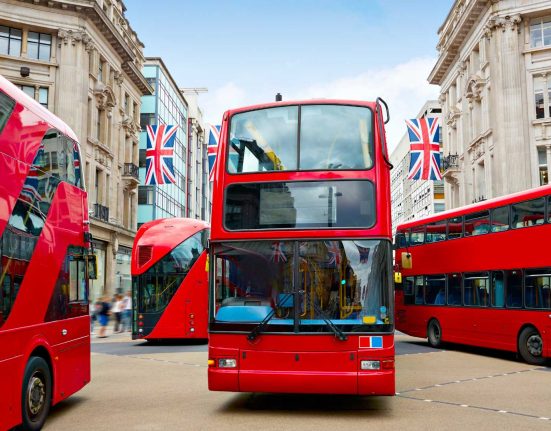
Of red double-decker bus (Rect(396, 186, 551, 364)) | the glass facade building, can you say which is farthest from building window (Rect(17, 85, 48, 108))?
red double-decker bus (Rect(396, 186, 551, 364))

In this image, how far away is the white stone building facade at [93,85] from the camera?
122 ft

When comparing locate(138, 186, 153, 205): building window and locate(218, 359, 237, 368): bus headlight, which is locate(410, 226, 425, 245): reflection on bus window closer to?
locate(218, 359, 237, 368): bus headlight

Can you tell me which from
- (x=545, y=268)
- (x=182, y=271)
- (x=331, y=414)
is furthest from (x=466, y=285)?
(x=331, y=414)

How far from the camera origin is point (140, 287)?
70.3 feet

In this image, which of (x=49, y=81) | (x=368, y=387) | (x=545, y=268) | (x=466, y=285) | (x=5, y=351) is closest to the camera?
(x=5, y=351)

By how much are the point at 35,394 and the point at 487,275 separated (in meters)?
12.1

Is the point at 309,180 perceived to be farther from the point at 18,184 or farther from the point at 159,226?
the point at 159,226

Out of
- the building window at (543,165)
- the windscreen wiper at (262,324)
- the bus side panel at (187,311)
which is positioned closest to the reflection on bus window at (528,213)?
the windscreen wiper at (262,324)

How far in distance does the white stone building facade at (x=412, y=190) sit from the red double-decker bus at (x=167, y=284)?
45.6 meters

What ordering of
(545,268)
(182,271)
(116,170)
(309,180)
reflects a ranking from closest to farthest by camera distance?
(309,180)
(545,268)
(182,271)
(116,170)

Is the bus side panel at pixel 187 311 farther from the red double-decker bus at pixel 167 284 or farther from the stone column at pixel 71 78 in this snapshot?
the stone column at pixel 71 78

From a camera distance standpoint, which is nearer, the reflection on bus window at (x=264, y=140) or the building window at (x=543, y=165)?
the reflection on bus window at (x=264, y=140)

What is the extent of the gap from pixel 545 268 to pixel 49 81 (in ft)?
98.8

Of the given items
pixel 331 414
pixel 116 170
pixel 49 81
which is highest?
pixel 49 81
